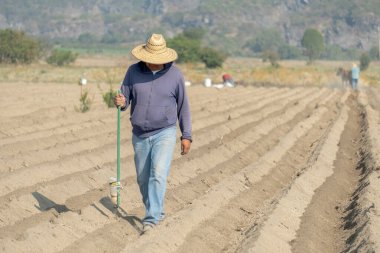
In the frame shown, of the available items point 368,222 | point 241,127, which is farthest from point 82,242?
point 241,127

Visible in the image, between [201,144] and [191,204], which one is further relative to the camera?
[201,144]

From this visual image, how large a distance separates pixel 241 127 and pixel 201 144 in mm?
3734

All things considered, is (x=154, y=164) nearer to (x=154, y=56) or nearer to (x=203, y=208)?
(x=154, y=56)

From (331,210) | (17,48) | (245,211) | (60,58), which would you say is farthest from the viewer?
(60,58)

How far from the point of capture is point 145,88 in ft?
26.2

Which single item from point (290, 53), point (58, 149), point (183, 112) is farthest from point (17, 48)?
point (290, 53)

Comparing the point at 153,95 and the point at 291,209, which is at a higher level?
the point at 153,95

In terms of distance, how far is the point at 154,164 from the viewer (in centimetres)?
796

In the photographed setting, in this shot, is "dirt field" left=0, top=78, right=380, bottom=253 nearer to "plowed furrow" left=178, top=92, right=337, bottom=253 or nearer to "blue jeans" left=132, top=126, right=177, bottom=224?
"plowed furrow" left=178, top=92, right=337, bottom=253

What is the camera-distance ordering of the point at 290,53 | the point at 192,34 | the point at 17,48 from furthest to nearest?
the point at 290,53
the point at 192,34
the point at 17,48

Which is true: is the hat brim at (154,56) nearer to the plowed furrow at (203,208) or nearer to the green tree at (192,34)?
the plowed furrow at (203,208)

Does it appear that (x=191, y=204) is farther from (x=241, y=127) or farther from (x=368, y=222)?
(x=241, y=127)

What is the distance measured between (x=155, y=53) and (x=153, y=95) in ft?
1.32

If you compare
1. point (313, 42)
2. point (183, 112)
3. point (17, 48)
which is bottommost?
point (313, 42)
